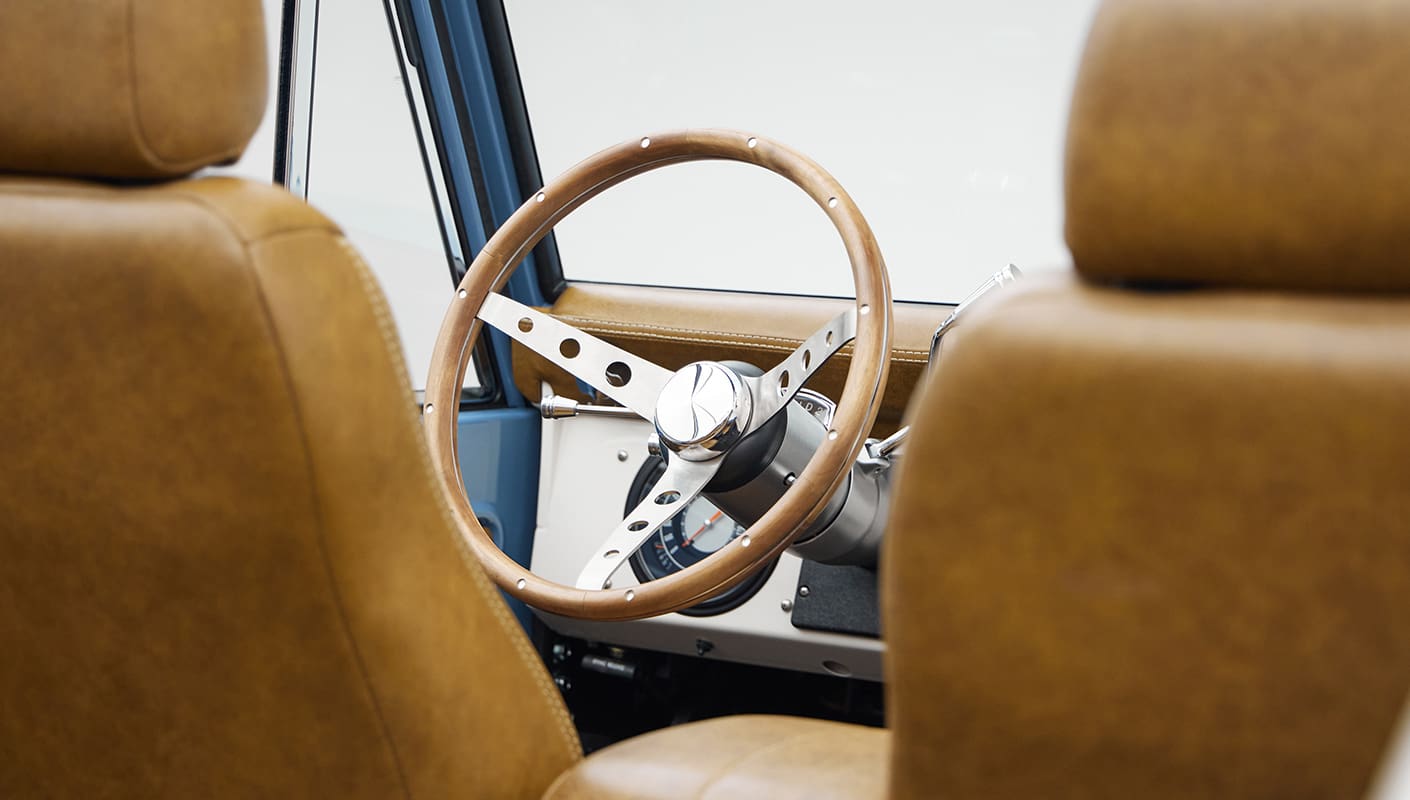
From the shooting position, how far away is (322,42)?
176 cm

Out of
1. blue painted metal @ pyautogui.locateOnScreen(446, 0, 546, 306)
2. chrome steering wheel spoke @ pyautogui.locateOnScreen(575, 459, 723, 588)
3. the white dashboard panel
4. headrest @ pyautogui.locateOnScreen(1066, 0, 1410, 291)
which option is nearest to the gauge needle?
the white dashboard panel

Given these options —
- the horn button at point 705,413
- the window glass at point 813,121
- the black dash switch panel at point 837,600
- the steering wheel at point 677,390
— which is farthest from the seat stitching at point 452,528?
the window glass at point 813,121

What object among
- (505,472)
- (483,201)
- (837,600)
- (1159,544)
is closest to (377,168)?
(483,201)

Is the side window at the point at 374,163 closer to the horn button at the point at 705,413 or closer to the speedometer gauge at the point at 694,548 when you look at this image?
the speedometer gauge at the point at 694,548

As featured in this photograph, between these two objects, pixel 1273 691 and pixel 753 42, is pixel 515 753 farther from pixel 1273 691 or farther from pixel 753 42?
pixel 753 42

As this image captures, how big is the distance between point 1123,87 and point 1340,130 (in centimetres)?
10

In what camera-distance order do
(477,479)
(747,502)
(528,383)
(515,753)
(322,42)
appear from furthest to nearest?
(528,383) → (477,479) → (322,42) → (747,502) → (515,753)

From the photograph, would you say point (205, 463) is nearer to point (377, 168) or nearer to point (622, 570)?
point (622, 570)

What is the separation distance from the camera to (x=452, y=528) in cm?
80

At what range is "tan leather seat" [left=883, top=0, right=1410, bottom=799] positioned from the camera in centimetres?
52

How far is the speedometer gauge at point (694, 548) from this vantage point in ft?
5.82

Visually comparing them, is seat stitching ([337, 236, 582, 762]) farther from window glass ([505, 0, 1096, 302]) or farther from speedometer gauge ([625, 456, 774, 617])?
window glass ([505, 0, 1096, 302])

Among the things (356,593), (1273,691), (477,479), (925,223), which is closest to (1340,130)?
(1273,691)

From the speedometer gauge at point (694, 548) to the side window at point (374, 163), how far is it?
0.47 m
